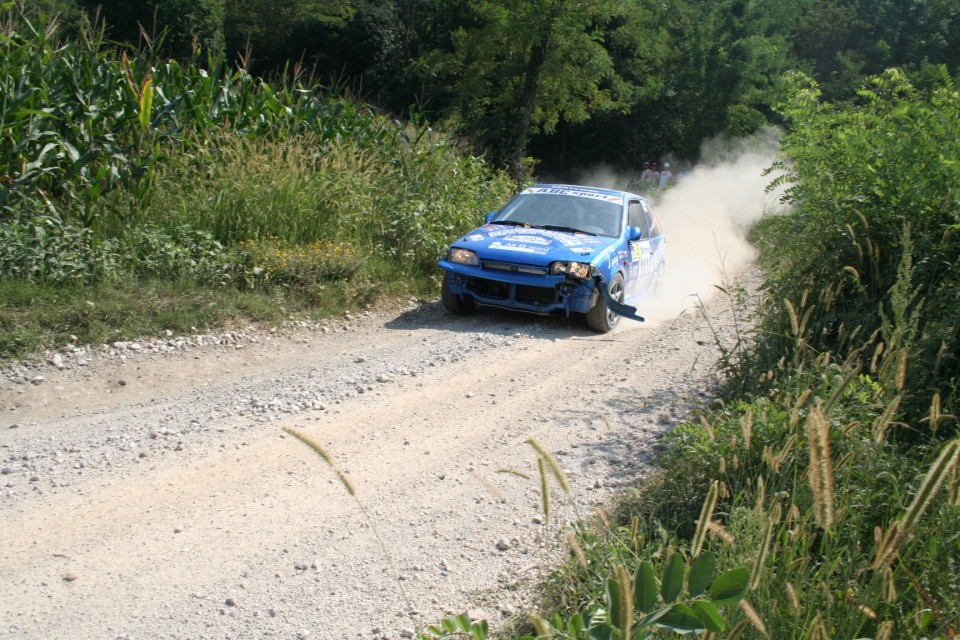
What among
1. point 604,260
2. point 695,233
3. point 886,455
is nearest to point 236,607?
point 886,455

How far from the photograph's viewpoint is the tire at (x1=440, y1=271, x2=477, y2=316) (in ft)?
32.0

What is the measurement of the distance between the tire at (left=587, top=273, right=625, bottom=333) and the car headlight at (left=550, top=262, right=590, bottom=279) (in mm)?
345

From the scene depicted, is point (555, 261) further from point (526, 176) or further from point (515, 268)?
point (526, 176)

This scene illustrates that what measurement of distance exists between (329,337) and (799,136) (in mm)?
5053

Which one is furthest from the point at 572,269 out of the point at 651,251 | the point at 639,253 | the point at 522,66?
the point at 522,66

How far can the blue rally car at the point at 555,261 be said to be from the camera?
923 cm

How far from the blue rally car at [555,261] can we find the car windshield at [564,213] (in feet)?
0.04

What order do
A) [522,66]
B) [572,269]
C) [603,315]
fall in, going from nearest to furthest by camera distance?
[572,269] → [603,315] → [522,66]

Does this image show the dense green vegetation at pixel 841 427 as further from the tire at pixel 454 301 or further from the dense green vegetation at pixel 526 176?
the tire at pixel 454 301

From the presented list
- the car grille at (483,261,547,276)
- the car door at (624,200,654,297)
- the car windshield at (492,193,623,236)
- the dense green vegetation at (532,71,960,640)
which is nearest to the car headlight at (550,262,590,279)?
the car grille at (483,261,547,276)

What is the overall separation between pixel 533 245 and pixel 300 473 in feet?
16.5

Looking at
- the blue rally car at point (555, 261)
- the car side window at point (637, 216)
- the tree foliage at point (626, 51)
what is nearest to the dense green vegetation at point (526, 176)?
the blue rally car at point (555, 261)

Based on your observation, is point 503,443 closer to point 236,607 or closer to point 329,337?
point 236,607

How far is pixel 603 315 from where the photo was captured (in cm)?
931
